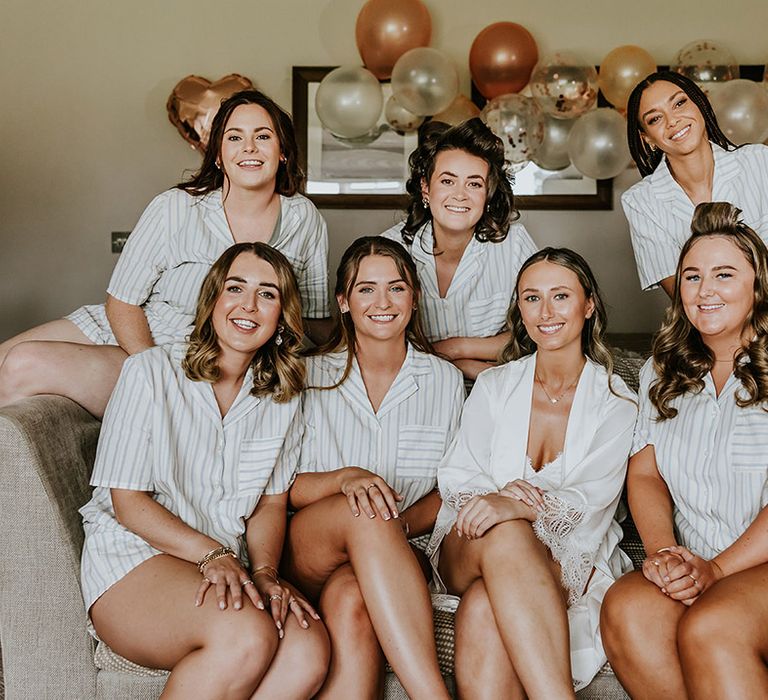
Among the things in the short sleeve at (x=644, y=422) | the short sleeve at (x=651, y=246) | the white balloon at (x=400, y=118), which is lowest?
the short sleeve at (x=644, y=422)

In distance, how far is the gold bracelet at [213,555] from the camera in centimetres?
182

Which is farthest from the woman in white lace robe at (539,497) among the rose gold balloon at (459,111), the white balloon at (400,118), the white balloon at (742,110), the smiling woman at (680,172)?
the white balloon at (400,118)

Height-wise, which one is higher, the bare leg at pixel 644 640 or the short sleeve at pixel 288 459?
the short sleeve at pixel 288 459

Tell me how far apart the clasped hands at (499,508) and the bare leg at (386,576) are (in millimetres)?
130

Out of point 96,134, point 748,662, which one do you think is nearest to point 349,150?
point 96,134

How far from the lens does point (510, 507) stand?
1914 millimetres

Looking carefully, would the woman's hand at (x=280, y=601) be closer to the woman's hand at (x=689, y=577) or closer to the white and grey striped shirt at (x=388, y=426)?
the white and grey striped shirt at (x=388, y=426)

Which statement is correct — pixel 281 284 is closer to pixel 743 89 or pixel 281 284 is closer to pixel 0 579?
pixel 0 579

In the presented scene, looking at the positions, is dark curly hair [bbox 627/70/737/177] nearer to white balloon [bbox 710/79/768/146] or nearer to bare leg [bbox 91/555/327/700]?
white balloon [bbox 710/79/768/146]

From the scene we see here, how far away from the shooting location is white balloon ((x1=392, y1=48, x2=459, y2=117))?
3.88 m

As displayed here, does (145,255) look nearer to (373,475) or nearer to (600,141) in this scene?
(373,475)

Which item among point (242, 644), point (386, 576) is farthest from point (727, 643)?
point (242, 644)

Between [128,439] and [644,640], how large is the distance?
1.06 metres

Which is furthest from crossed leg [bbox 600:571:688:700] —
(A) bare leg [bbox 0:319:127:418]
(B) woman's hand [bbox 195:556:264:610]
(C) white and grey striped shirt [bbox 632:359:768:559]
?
(A) bare leg [bbox 0:319:127:418]
